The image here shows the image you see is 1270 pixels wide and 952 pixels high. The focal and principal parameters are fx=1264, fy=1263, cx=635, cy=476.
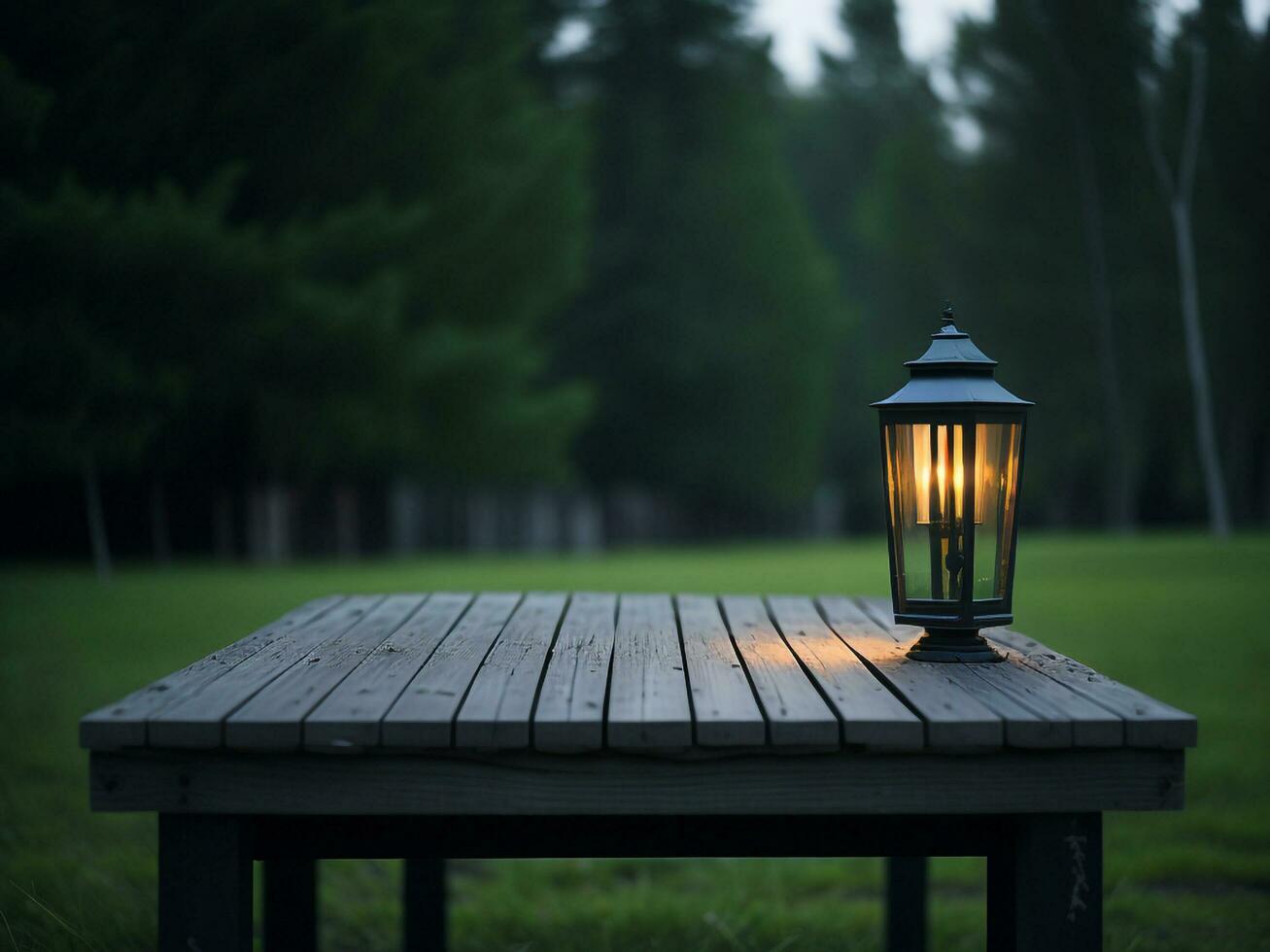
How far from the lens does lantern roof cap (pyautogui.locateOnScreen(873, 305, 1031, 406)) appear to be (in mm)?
2404

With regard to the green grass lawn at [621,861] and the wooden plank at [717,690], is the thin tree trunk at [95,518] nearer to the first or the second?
the green grass lawn at [621,861]

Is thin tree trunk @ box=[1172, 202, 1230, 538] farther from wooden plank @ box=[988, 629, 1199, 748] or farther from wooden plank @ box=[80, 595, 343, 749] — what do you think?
wooden plank @ box=[80, 595, 343, 749]

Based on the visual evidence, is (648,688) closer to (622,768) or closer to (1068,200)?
(622,768)

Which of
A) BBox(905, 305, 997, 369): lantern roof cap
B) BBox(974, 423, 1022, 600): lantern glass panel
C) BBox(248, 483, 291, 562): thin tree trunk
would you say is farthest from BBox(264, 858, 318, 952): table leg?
BBox(248, 483, 291, 562): thin tree trunk

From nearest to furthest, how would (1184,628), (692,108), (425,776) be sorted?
(425,776) → (1184,628) → (692,108)

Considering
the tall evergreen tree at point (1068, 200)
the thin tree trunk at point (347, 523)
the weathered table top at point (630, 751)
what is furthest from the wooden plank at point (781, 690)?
the thin tree trunk at point (347, 523)

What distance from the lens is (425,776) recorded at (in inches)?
74.3

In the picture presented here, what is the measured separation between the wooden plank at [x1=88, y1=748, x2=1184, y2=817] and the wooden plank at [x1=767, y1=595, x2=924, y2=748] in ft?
0.20

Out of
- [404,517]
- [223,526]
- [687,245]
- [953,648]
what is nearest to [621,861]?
[953,648]

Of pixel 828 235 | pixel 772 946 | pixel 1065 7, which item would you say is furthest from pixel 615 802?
pixel 828 235

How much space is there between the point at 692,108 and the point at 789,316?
3842 millimetres

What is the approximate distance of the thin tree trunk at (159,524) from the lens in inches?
393

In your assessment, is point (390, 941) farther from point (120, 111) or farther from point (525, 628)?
point (120, 111)

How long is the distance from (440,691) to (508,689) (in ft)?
0.37
